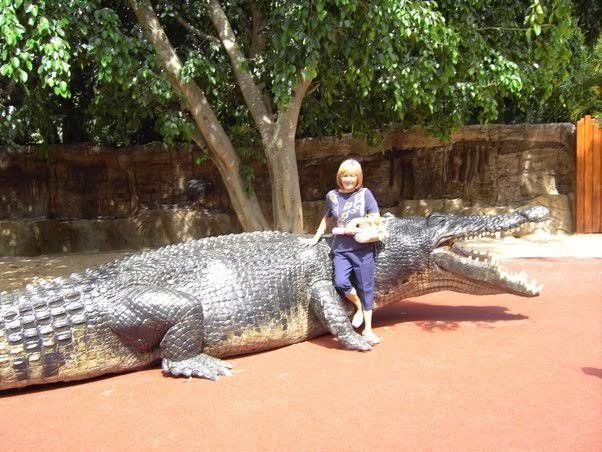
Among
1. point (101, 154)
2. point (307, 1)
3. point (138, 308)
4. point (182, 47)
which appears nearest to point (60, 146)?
point (101, 154)

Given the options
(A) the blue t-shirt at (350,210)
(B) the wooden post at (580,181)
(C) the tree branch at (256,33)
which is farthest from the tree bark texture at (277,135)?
(B) the wooden post at (580,181)

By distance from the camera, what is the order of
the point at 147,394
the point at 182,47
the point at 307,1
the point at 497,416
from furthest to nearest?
the point at 182,47
the point at 307,1
the point at 147,394
the point at 497,416

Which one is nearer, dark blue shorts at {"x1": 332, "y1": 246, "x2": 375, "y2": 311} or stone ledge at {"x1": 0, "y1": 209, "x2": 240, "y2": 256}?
dark blue shorts at {"x1": 332, "y1": 246, "x2": 375, "y2": 311}

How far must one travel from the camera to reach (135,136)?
10102mm

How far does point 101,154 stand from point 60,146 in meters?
0.76

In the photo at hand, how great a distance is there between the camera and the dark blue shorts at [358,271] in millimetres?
3518

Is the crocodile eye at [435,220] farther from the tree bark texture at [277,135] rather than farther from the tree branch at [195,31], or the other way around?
the tree branch at [195,31]

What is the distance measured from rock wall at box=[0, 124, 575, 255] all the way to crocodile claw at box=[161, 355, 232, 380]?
5.97 metres

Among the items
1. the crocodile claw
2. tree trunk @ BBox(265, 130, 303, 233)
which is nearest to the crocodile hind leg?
the crocodile claw

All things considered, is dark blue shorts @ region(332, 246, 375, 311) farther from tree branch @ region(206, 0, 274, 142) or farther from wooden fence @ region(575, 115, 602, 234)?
wooden fence @ region(575, 115, 602, 234)

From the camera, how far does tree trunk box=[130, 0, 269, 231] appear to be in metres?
6.20

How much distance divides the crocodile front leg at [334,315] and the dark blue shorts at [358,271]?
0.30 ft

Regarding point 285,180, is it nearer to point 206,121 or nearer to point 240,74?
point 206,121

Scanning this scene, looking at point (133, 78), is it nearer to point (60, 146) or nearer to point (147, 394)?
point (147, 394)
